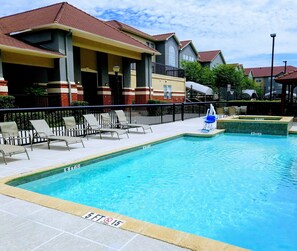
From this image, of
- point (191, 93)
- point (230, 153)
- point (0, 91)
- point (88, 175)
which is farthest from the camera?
point (191, 93)

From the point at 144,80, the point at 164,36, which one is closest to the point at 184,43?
the point at 164,36

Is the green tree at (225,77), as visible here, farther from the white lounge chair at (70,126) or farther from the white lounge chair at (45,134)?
the white lounge chair at (45,134)

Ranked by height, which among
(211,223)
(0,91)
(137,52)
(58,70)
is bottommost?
(211,223)

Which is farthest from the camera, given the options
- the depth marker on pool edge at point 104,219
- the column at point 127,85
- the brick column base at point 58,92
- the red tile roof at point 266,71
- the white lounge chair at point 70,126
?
the red tile roof at point 266,71

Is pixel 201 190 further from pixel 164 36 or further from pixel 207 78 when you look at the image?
pixel 207 78

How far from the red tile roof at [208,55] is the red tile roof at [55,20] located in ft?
103

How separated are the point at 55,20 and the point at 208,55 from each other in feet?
135

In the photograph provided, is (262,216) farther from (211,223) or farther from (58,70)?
(58,70)

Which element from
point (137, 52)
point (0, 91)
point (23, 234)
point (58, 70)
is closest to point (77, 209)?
point (23, 234)

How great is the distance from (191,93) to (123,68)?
1279 centimetres

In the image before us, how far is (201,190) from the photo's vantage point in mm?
5641

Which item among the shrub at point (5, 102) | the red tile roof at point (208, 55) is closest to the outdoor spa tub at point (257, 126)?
the shrub at point (5, 102)

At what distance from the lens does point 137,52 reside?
23.4 meters

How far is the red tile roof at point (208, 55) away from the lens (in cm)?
5068
